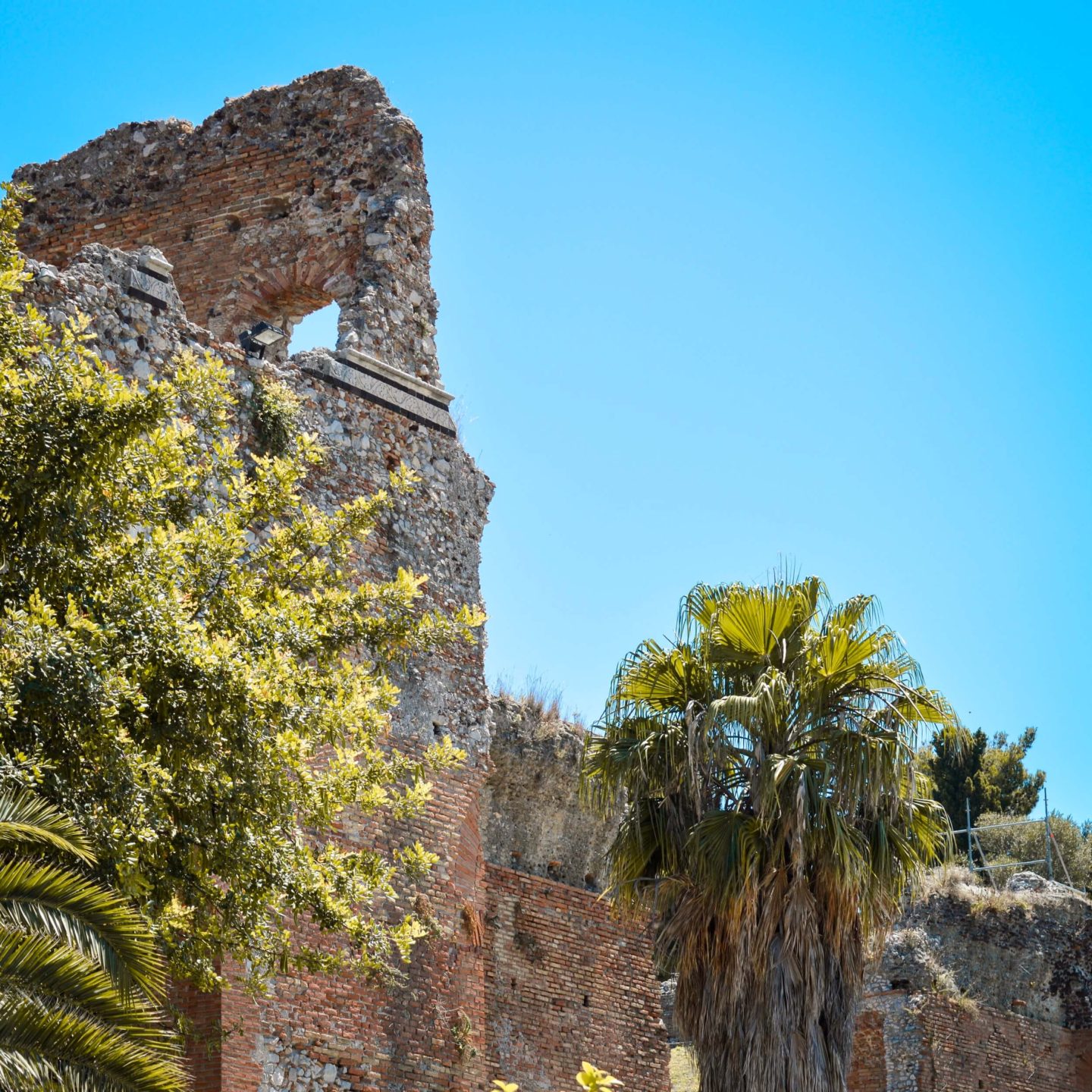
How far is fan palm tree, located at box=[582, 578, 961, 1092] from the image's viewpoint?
10922 millimetres

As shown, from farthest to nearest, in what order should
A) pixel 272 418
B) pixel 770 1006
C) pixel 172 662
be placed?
1. pixel 272 418
2. pixel 770 1006
3. pixel 172 662

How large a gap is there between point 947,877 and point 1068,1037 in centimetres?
269

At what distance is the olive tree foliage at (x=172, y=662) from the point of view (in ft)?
25.0

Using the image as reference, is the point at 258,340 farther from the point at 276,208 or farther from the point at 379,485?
the point at 276,208

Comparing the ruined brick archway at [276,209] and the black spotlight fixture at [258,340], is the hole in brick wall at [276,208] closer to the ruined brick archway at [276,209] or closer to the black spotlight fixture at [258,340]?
the ruined brick archway at [276,209]

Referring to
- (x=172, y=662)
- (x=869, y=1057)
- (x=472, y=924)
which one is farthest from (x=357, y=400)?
(x=869, y=1057)

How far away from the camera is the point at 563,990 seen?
1447 centimetres

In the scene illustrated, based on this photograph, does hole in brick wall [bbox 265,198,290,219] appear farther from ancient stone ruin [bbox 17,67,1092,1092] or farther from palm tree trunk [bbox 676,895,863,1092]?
palm tree trunk [bbox 676,895,863,1092]

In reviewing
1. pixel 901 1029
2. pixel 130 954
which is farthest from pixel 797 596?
pixel 901 1029

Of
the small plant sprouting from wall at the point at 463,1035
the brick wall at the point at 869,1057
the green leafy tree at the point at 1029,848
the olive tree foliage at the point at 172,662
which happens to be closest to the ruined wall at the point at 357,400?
the small plant sprouting from wall at the point at 463,1035

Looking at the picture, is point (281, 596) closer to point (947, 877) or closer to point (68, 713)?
point (68, 713)

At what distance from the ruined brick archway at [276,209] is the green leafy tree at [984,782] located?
26.4m

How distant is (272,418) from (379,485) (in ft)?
3.64

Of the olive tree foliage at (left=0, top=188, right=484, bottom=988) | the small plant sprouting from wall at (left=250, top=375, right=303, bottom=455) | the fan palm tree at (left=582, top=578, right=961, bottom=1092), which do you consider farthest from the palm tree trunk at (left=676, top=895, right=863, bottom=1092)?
Answer: the small plant sprouting from wall at (left=250, top=375, right=303, bottom=455)
